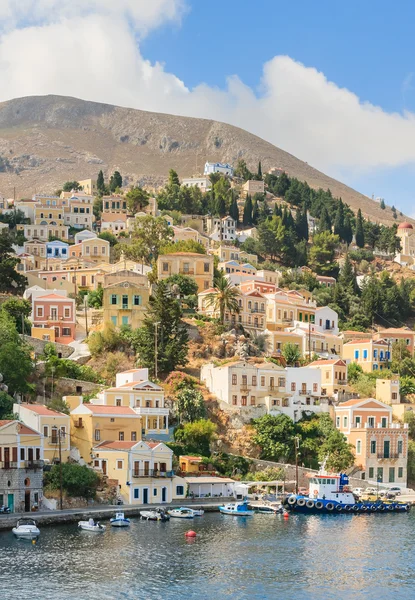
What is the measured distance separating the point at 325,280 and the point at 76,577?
90004 millimetres

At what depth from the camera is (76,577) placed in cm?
4447

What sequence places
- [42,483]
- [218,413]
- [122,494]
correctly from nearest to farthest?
[42,483] < [122,494] < [218,413]

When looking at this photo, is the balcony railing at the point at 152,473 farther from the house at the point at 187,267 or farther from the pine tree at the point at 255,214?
→ the pine tree at the point at 255,214

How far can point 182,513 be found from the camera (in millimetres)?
60688

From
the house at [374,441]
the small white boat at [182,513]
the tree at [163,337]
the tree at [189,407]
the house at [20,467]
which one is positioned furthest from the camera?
the tree at [163,337]

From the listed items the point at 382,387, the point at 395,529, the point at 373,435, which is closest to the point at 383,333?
the point at 382,387

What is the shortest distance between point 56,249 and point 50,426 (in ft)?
191

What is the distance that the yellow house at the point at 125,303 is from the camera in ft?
284

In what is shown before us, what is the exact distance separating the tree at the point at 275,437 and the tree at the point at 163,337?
8.23 meters

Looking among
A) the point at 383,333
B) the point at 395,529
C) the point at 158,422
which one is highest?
the point at 383,333

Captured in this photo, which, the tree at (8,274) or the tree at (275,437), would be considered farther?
the tree at (8,274)

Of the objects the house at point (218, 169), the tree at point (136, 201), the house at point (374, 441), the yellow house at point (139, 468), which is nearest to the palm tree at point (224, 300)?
the house at point (374, 441)

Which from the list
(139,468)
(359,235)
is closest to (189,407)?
(139,468)

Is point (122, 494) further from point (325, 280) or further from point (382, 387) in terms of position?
point (325, 280)
